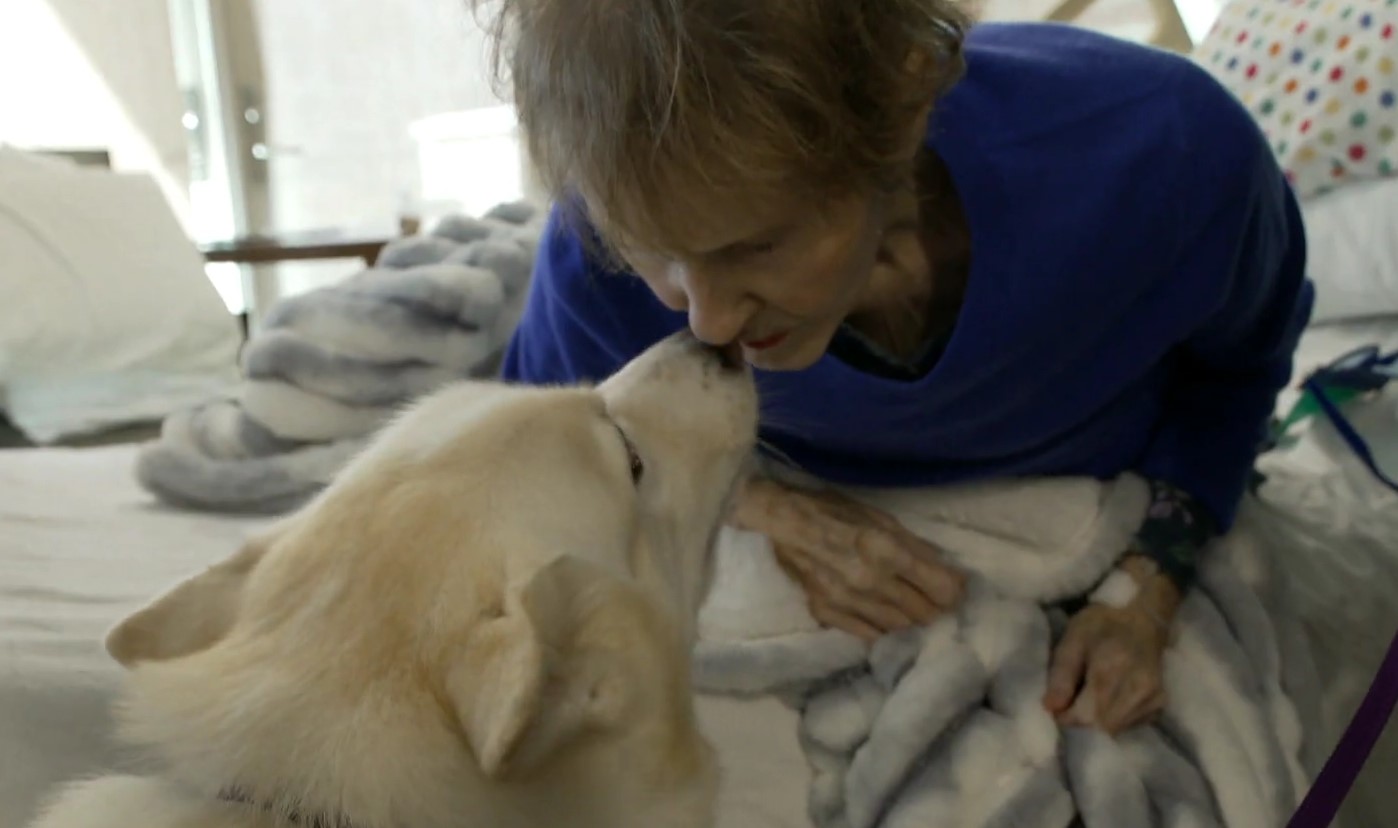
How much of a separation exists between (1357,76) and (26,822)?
189cm

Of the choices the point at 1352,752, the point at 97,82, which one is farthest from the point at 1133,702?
the point at 97,82

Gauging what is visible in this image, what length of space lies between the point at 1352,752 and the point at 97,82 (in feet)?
12.3

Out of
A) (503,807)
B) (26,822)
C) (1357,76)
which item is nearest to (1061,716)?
(503,807)

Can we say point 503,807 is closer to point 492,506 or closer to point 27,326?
point 492,506

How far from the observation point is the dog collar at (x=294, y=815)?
60 cm

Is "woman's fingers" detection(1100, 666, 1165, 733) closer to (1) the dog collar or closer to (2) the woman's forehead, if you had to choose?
(2) the woman's forehead

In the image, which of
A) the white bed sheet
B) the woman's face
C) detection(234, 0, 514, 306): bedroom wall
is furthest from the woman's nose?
detection(234, 0, 514, 306): bedroom wall

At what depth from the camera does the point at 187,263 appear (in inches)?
106

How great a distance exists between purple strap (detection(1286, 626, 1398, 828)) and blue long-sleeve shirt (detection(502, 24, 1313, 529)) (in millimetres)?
312

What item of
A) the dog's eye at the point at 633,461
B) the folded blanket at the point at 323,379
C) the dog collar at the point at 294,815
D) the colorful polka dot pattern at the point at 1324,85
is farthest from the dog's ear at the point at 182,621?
the colorful polka dot pattern at the point at 1324,85

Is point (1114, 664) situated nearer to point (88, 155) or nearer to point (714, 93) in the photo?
point (714, 93)

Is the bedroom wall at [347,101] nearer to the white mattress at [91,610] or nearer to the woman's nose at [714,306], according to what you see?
the white mattress at [91,610]

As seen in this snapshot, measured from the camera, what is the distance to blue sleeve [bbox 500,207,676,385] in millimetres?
1121

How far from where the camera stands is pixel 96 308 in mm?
2453
